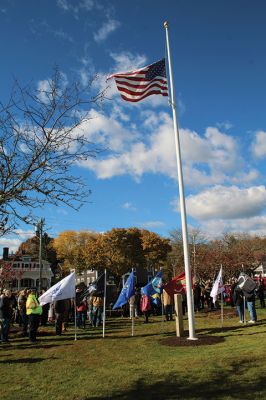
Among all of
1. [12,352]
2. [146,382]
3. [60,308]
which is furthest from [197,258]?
[146,382]

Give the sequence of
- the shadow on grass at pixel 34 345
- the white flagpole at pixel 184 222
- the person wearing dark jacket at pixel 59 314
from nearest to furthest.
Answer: the white flagpole at pixel 184 222, the shadow on grass at pixel 34 345, the person wearing dark jacket at pixel 59 314

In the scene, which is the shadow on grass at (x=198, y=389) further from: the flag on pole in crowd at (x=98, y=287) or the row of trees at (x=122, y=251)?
the row of trees at (x=122, y=251)

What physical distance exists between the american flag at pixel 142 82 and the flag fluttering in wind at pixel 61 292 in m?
7.00

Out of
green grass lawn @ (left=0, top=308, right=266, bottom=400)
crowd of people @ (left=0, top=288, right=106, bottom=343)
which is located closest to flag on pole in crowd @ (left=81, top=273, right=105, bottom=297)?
crowd of people @ (left=0, top=288, right=106, bottom=343)

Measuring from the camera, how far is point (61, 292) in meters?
14.6

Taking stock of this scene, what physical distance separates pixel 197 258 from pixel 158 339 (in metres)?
44.3

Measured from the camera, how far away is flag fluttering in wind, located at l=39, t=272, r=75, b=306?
14508 mm

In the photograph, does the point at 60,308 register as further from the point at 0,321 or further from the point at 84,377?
the point at 84,377

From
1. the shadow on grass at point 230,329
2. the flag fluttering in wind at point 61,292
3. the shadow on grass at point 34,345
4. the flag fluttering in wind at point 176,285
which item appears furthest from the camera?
the flag fluttering in wind at point 61,292

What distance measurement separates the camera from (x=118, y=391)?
698 centimetres

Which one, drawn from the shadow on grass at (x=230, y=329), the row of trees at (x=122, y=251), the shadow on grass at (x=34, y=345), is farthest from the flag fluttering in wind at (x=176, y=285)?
the row of trees at (x=122, y=251)

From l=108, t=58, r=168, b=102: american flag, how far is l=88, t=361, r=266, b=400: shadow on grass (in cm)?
796

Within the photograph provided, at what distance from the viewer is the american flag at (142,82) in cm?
1200

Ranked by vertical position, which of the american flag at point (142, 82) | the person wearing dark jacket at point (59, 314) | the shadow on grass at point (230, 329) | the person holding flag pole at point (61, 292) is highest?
the american flag at point (142, 82)
